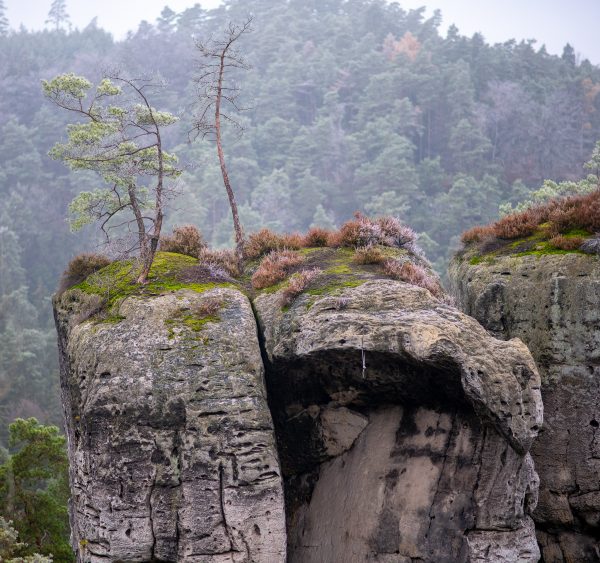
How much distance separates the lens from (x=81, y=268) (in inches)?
709

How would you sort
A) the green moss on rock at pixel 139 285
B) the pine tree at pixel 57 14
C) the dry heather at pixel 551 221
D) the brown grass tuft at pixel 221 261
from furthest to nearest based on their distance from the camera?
1. the pine tree at pixel 57 14
2. the dry heather at pixel 551 221
3. the brown grass tuft at pixel 221 261
4. the green moss on rock at pixel 139 285

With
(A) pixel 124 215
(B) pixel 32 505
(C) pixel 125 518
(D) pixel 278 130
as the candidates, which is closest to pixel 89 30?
(D) pixel 278 130

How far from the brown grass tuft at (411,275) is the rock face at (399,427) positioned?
2.13ft

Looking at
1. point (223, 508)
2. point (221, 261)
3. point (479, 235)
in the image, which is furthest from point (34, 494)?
point (479, 235)

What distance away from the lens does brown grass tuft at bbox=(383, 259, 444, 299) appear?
49.5 ft

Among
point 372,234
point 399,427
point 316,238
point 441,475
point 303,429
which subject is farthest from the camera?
point 316,238

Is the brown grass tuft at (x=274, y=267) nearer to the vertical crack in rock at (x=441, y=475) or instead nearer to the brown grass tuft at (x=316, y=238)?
the brown grass tuft at (x=316, y=238)

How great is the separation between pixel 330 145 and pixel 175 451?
7525 cm

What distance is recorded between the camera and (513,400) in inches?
496

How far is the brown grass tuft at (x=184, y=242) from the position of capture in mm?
18188

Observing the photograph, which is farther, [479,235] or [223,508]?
[479,235]

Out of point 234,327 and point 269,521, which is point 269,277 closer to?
point 234,327

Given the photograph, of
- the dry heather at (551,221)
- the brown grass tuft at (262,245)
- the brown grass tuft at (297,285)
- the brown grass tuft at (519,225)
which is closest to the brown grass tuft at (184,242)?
the brown grass tuft at (262,245)

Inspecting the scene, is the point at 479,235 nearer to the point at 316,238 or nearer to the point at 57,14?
the point at 316,238
